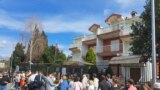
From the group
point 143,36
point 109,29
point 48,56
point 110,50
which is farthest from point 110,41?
point 143,36

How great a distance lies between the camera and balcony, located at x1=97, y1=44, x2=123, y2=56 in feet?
158

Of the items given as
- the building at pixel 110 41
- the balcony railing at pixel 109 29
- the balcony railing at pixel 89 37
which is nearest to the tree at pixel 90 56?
the building at pixel 110 41

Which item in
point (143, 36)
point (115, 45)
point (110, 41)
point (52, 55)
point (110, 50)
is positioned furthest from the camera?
point (52, 55)

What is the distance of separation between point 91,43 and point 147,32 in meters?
35.2

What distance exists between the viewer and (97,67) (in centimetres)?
3369

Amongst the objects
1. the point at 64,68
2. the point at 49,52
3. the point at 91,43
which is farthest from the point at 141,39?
the point at 49,52

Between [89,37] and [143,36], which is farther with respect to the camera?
[89,37]

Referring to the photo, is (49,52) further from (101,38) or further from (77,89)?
(77,89)

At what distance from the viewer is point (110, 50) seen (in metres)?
51.2

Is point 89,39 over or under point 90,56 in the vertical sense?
over

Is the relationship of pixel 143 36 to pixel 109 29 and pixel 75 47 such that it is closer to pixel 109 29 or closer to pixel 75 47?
pixel 109 29

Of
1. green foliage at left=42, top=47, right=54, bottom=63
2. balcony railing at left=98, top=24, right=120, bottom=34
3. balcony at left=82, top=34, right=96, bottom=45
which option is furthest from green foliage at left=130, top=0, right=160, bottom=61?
green foliage at left=42, top=47, right=54, bottom=63

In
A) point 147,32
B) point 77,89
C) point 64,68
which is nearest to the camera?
point 77,89

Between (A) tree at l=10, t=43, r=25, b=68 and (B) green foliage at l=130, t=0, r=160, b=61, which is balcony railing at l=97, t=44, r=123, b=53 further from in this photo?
(A) tree at l=10, t=43, r=25, b=68
